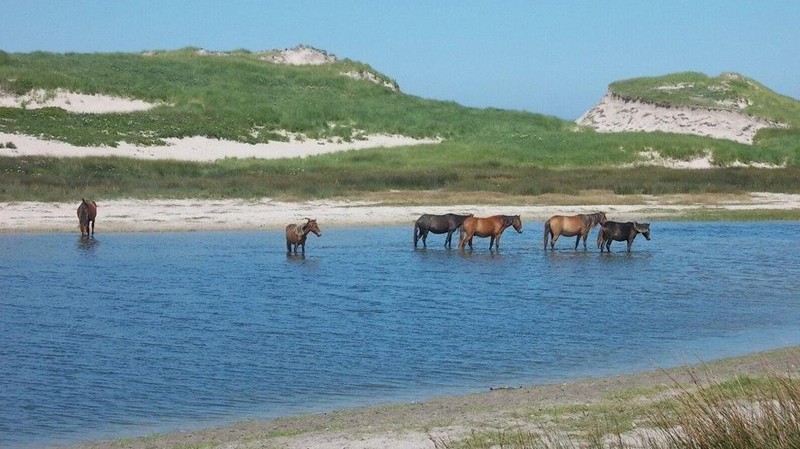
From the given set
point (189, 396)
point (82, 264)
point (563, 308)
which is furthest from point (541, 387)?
point (82, 264)

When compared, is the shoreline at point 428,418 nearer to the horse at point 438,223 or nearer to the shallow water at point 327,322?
the shallow water at point 327,322

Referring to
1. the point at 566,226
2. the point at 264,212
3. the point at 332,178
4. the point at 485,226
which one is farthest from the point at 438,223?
the point at 332,178

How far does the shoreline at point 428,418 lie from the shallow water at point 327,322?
0.52 m

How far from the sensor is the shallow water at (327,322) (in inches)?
451

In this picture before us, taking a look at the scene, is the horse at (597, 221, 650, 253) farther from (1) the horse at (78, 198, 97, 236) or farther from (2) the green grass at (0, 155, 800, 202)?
(1) the horse at (78, 198, 97, 236)

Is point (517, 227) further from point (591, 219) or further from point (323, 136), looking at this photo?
point (323, 136)

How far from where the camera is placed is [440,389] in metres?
11.7

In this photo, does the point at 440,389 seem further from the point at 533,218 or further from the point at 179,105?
the point at 179,105

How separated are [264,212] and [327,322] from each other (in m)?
16.3

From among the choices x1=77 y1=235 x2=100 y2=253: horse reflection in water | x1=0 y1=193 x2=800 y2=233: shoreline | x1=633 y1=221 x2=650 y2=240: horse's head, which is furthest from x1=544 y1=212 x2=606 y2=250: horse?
x1=77 y1=235 x2=100 y2=253: horse reflection in water

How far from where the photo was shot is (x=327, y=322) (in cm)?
1593

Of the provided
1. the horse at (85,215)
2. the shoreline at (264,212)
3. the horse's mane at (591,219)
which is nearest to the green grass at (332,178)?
the shoreline at (264,212)

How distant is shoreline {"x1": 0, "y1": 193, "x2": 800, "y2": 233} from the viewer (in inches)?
1152

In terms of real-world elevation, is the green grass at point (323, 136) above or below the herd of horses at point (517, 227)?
above
